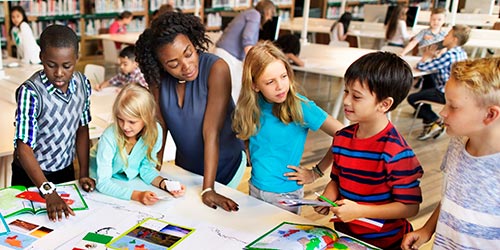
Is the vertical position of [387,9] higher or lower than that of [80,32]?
higher

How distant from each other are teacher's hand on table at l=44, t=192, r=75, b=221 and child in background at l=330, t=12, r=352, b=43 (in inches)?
242

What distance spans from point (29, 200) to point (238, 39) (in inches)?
129

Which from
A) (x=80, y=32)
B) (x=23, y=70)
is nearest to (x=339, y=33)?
(x=80, y=32)

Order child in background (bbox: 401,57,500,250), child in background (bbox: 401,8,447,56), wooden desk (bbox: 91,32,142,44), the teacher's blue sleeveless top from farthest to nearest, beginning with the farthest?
wooden desk (bbox: 91,32,142,44) → child in background (bbox: 401,8,447,56) → the teacher's blue sleeveless top → child in background (bbox: 401,57,500,250)

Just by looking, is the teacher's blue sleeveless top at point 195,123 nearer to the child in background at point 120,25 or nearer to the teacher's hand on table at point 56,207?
the teacher's hand on table at point 56,207

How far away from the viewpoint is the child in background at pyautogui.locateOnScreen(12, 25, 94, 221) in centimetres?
155

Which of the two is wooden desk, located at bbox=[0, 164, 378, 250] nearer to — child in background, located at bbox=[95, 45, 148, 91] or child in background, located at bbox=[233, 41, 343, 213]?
child in background, located at bbox=[233, 41, 343, 213]

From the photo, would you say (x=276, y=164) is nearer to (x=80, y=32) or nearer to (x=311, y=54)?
(x=311, y=54)

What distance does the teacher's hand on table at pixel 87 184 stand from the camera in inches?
66.3

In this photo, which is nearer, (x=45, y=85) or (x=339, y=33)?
(x=45, y=85)

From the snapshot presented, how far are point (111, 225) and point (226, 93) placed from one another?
0.62 meters

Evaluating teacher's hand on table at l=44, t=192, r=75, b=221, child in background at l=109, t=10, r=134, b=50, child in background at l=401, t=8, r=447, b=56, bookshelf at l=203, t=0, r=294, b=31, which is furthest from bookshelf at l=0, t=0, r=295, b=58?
teacher's hand on table at l=44, t=192, r=75, b=221

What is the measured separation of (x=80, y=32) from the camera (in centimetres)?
753

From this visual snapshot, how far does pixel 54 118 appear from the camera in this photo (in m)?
1.66
